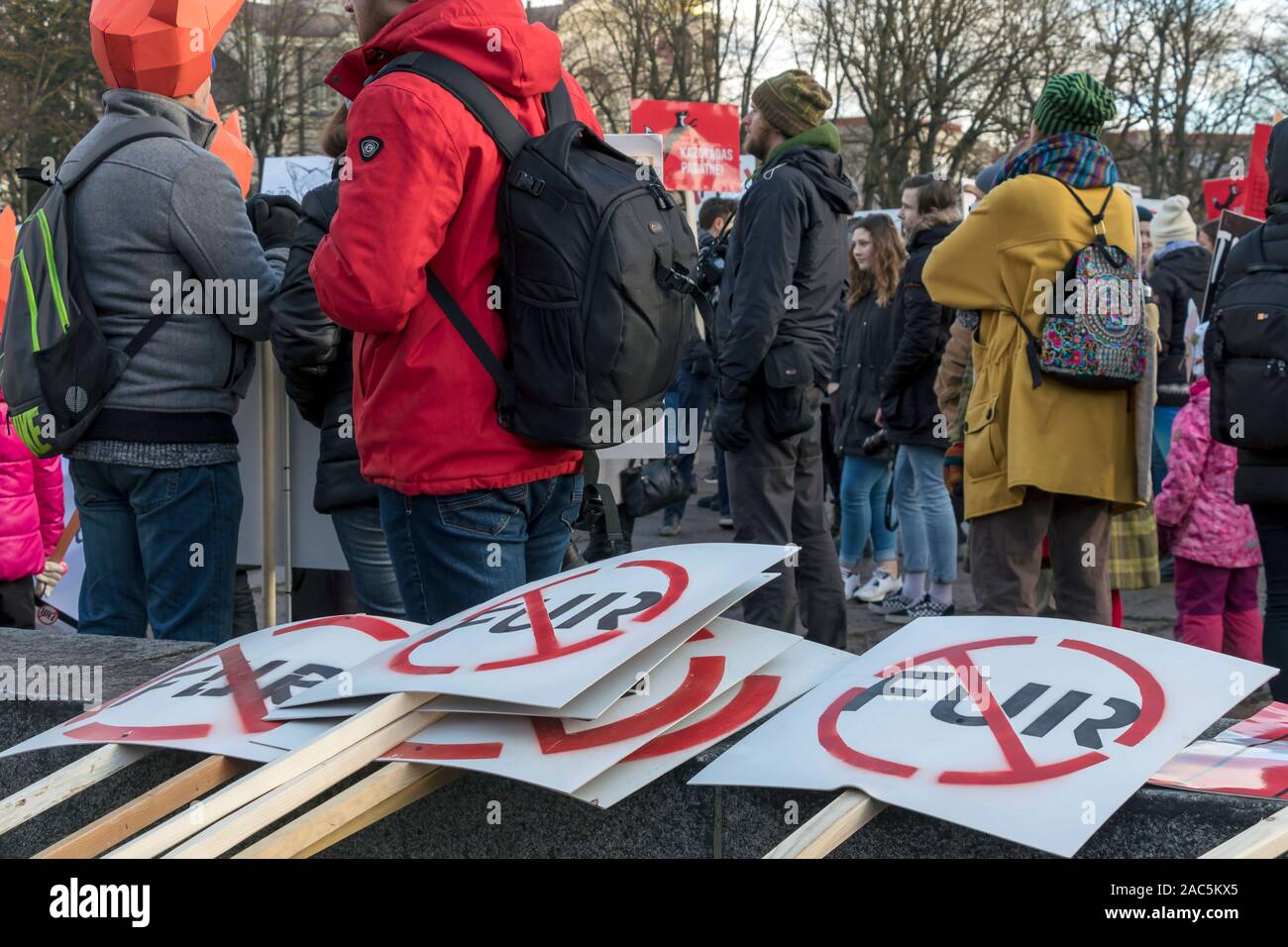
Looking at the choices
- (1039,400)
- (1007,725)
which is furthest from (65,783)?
(1039,400)

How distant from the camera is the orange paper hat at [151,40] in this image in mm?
Answer: 3396

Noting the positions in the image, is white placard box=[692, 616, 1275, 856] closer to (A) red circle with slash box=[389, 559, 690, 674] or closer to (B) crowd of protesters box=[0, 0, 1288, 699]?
(A) red circle with slash box=[389, 559, 690, 674]

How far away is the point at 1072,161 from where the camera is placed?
409 centimetres

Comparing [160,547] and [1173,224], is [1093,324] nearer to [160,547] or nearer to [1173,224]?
[160,547]

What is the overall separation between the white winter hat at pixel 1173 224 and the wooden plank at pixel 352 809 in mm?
7338

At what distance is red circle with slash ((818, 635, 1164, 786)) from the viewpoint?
165 centimetres

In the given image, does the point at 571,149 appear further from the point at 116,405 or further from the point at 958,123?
the point at 958,123

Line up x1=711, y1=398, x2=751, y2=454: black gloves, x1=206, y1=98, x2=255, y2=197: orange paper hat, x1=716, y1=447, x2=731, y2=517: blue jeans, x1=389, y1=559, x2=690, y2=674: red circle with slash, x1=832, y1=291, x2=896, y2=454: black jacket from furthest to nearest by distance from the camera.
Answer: x1=716, y1=447, x2=731, y2=517: blue jeans → x1=832, y1=291, x2=896, y2=454: black jacket → x1=711, y1=398, x2=751, y2=454: black gloves → x1=206, y1=98, x2=255, y2=197: orange paper hat → x1=389, y1=559, x2=690, y2=674: red circle with slash

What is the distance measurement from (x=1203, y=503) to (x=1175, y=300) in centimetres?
325

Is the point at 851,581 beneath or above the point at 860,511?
beneath

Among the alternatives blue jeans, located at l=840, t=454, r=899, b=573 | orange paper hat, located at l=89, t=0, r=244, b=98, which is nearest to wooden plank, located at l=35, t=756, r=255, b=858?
orange paper hat, located at l=89, t=0, r=244, b=98

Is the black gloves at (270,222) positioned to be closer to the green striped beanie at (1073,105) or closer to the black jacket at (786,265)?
the black jacket at (786,265)

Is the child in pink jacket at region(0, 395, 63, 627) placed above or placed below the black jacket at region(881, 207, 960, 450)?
below

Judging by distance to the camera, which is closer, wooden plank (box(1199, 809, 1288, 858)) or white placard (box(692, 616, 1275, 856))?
wooden plank (box(1199, 809, 1288, 858))
